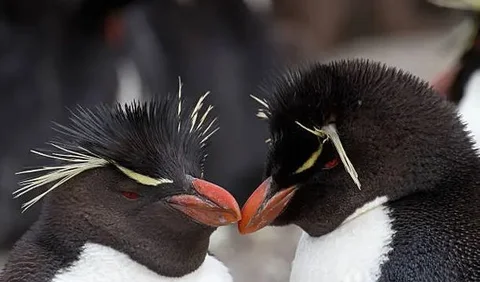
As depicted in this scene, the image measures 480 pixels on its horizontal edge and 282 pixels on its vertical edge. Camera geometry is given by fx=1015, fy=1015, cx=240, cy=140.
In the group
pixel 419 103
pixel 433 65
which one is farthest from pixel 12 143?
pixel 433 65

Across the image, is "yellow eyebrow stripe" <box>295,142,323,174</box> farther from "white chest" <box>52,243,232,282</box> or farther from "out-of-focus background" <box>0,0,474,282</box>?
"out-of-focus background" <box>0,0,474,282</box>

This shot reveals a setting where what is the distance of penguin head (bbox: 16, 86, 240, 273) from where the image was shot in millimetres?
1510

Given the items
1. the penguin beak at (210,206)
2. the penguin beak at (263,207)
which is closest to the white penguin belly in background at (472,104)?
the penguin beak at (263,207)

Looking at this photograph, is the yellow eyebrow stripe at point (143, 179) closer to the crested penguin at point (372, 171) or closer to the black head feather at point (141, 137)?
the black head feather at point (141, 137)

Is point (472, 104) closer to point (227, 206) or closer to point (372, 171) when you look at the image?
point (372, 171)

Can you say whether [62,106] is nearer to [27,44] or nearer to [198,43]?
[27,44]

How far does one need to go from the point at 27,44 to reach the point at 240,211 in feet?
6.39

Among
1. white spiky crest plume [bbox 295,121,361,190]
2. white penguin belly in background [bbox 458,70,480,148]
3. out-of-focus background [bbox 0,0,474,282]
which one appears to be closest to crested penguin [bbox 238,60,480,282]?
white spiky crest plume [bbox 295,121,361,190]

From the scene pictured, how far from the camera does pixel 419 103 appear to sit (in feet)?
5.09

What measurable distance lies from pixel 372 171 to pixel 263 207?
17 cm

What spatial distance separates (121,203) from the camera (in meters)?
1.53

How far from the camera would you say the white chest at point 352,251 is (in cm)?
152

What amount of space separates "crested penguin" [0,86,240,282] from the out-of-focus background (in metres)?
1.53

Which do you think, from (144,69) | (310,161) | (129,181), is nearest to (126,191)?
(129,181)
